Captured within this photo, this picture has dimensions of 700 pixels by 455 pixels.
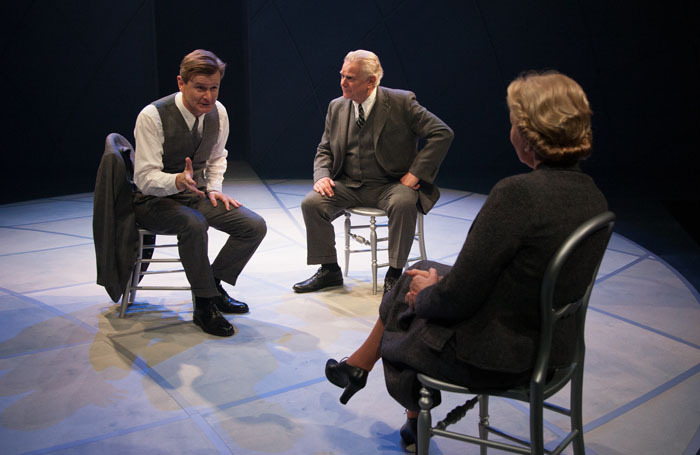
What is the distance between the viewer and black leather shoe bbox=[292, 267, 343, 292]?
3.66 meters

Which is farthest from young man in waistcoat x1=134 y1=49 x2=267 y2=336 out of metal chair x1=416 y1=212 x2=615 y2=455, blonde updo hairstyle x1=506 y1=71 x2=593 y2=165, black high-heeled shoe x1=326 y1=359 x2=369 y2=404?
blonde updo hairstyle x1=506 y1=71 x2=593 y2=165

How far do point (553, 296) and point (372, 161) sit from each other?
2375 millimetres

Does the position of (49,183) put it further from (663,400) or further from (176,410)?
(663,400)

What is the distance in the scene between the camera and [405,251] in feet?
11.8

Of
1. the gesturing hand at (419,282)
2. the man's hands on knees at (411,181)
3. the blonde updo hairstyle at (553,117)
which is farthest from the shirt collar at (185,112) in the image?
the blonde updo hairstyle at (553,117)

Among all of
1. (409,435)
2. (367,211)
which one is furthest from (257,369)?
(367,211)

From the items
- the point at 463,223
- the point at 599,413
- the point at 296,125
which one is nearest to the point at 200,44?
the point at 296,125

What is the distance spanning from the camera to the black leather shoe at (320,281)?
144 inches

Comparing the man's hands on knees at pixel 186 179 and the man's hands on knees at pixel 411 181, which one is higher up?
the man's hands on knees at pixel 186 179

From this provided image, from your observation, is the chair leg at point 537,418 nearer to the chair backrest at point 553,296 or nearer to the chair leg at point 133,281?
the chair backrest at point 553,296

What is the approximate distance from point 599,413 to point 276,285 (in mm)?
1993

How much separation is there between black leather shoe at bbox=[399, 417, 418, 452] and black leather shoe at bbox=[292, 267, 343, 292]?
1.60m

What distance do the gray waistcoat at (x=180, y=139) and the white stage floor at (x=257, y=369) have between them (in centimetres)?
77

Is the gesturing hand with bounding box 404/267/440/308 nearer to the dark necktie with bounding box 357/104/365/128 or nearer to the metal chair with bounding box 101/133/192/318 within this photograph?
the metal chair with bounding box 101/133/192/318
